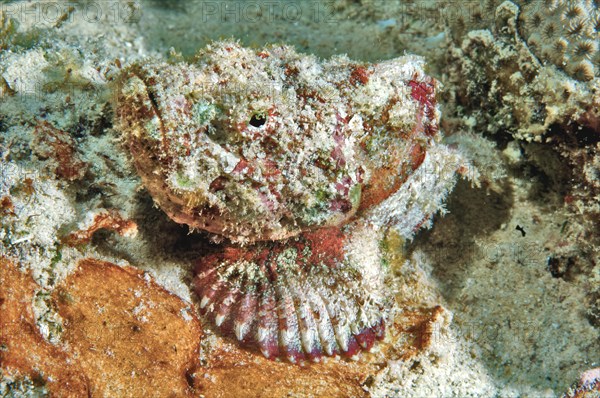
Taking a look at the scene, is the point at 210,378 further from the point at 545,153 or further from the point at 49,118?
the point at 545,153

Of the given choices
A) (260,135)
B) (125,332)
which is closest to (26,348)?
(125,332)

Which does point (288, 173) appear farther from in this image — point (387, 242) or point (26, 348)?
point (26, 348)

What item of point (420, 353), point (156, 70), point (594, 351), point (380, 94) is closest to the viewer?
point (156, 70)

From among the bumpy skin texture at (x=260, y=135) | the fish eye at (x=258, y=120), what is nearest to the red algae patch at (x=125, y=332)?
the bumpy skin texture at (x=260, y=135)

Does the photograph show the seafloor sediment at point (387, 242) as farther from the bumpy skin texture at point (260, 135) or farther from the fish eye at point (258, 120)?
the fish eye at point (258, 120)

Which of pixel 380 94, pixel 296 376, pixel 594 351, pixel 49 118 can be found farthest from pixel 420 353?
pixel 49 118

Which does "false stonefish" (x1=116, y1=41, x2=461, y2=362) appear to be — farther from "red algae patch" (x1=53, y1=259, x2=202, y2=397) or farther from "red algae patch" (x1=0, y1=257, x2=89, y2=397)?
"red algae patch" (x1=0, y1=257, x2=89, y2=397)

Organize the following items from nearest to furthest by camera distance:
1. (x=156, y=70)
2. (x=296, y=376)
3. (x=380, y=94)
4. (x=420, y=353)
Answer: (x=156, y=70) → (x=380, y=94) → (x=296, y=376) → (x=420, y=353)

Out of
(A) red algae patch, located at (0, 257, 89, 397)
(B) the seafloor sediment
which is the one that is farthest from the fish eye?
(A) red algae patch, located at (0, 257, 89, 397)
